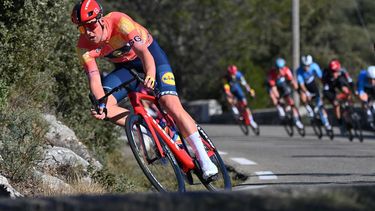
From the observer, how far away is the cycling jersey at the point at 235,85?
2716cm

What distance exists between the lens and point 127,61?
340 inches

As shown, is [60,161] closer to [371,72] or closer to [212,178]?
[212,178]

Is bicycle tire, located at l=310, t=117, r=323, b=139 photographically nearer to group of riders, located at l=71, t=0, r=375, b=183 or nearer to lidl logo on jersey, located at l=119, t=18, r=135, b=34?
group of riders, located at l=71, t=0, r=375, b=183

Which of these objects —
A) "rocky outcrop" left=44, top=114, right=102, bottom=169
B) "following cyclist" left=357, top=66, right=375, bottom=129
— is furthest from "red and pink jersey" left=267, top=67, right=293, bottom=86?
"rocky outcrop" left=44, top=114, right=102, bottom=169

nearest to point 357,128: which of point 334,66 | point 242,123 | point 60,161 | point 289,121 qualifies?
point 334,66

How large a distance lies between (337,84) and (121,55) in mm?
14981

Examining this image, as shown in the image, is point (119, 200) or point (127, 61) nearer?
point (119, 200)

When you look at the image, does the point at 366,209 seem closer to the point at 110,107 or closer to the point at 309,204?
the point at 309,204

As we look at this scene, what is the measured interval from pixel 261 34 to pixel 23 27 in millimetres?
43978

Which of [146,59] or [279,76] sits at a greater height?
[146,59]

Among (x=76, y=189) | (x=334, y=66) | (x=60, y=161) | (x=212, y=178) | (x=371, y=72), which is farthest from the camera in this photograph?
(x=334, y=66)

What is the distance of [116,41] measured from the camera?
326 inches

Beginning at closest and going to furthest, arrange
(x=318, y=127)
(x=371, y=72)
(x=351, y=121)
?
(x=371, y=72) < (x=351, y=121) < (x=318, y=127)

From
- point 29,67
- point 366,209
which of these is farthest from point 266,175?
point 366,209
